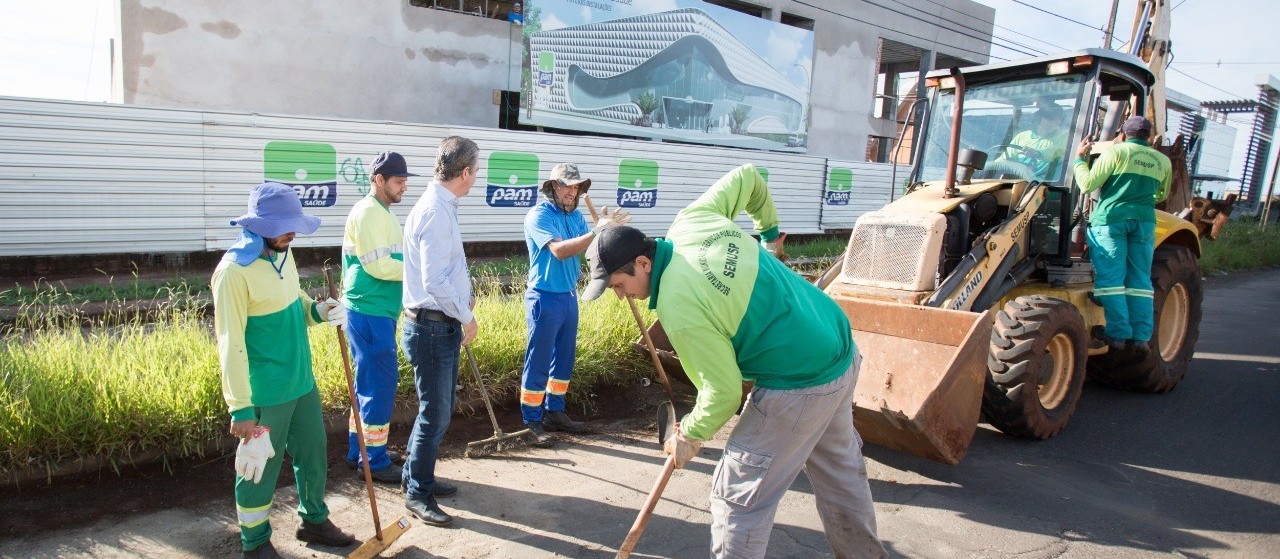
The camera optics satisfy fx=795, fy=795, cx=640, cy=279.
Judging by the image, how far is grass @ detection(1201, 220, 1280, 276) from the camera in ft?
50.9

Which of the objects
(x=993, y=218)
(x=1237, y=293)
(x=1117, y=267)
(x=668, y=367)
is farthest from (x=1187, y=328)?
(x=1237, y=293)

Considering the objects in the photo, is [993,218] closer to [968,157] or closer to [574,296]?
[968,157]

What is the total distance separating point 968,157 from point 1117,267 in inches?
65.7

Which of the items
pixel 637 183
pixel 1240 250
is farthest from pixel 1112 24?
pixel 637 183

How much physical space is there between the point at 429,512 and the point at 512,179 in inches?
374

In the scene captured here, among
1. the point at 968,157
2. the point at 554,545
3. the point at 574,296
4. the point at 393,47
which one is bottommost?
the point at 554,545

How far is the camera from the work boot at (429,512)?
3.85m

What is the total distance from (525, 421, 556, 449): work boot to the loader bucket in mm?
1883

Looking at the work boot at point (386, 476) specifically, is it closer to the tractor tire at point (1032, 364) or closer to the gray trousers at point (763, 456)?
the gray trousers at point (763, 456)

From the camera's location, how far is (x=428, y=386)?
389 cm

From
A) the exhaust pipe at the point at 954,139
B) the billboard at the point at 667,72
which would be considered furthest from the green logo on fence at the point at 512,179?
the exhaust pipe at the point at 954,139

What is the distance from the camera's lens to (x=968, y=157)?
218 inches

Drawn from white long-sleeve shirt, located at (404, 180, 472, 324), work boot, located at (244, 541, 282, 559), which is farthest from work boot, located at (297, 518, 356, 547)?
white long-sleeve shirt, located at (404, 180, 472, 324)

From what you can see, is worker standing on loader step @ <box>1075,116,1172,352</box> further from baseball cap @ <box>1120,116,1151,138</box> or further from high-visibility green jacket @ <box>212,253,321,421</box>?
high-visibility green jacket @ <box>212,253,321,421</box>
